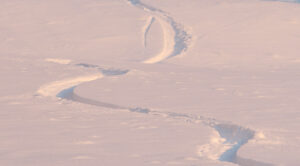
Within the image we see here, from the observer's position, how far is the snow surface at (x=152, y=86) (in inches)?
156

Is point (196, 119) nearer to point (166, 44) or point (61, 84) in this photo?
point (61, 84)

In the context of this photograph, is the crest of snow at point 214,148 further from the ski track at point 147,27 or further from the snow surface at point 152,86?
the ski track at point 147,27

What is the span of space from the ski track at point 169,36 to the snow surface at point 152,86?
0.03 m

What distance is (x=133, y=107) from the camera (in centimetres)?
553

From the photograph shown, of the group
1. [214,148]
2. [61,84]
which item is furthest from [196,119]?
[61,84]

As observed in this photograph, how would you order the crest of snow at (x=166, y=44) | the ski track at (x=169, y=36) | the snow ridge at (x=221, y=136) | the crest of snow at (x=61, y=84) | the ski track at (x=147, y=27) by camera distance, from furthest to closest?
the ski track at (x=147, y=27), the ski track at (x=169, y=36), the crest of snow at (x=166, y=44), the crest of snow at (x=61, y=84), the snow ridge at (x=221, y=136)

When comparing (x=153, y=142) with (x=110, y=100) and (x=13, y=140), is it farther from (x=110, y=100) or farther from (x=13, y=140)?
(x=110, y=100)

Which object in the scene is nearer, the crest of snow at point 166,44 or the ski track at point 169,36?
the crest of snow at point 166,44

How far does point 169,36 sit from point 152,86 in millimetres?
5486

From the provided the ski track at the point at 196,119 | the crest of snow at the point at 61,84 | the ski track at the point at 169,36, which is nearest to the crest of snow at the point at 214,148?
the ski track at the point at 196,119

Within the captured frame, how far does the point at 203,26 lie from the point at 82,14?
111 inches

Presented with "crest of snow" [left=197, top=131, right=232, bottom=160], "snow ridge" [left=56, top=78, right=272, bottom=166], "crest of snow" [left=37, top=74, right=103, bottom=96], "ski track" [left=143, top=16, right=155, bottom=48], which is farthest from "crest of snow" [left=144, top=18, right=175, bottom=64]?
"crest of snow" [left=197, top=131, right=232, bottom=160]

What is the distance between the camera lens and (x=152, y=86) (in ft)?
22.0

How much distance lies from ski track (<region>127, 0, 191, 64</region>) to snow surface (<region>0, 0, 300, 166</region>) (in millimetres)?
32
